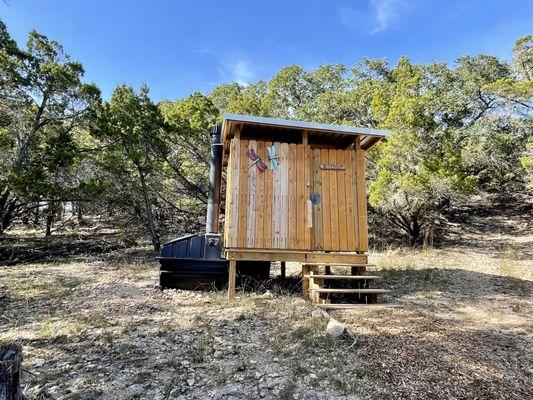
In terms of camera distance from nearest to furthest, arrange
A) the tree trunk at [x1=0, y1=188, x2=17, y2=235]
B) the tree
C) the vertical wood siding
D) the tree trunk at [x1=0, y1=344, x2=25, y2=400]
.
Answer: the tree trunk at [x1=0, y1=344, x2=25, y2=400], the vertical wood siding, the tree trunk at [x1=0, y1=188, x2=17, y2=235], the tree

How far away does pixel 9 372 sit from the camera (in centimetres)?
A: 180

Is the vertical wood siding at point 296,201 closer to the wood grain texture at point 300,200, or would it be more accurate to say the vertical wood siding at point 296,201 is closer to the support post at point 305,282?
the wood grain texture at point 300,200

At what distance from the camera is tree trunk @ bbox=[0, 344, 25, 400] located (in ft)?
5.86

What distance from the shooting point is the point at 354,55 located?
1698 cm

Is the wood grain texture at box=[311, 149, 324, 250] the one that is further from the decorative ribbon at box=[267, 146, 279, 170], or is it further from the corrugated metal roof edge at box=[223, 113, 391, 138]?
the decorative ribbon at box=[267, 146, 279, 170]

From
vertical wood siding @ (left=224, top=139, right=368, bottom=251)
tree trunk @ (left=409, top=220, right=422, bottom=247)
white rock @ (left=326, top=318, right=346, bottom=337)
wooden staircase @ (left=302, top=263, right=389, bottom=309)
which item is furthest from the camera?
tree trunk @ (left=409, top=220, right=422, bottom=247)

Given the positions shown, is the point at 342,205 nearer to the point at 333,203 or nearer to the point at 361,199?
the point at 333,203

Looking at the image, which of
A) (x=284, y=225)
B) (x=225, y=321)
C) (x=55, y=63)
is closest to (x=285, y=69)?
(x=55, y=63)

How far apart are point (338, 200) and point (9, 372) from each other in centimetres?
503

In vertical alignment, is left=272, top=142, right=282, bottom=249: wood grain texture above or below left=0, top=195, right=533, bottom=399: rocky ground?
above

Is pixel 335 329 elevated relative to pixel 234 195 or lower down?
lower down

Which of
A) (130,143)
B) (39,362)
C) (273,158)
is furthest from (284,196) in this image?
(130,143)

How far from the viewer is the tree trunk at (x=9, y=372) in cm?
179

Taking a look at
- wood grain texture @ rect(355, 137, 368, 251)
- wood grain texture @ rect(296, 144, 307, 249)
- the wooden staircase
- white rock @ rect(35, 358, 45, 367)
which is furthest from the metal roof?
white rock @ rect(35, 358, 45, 367)
